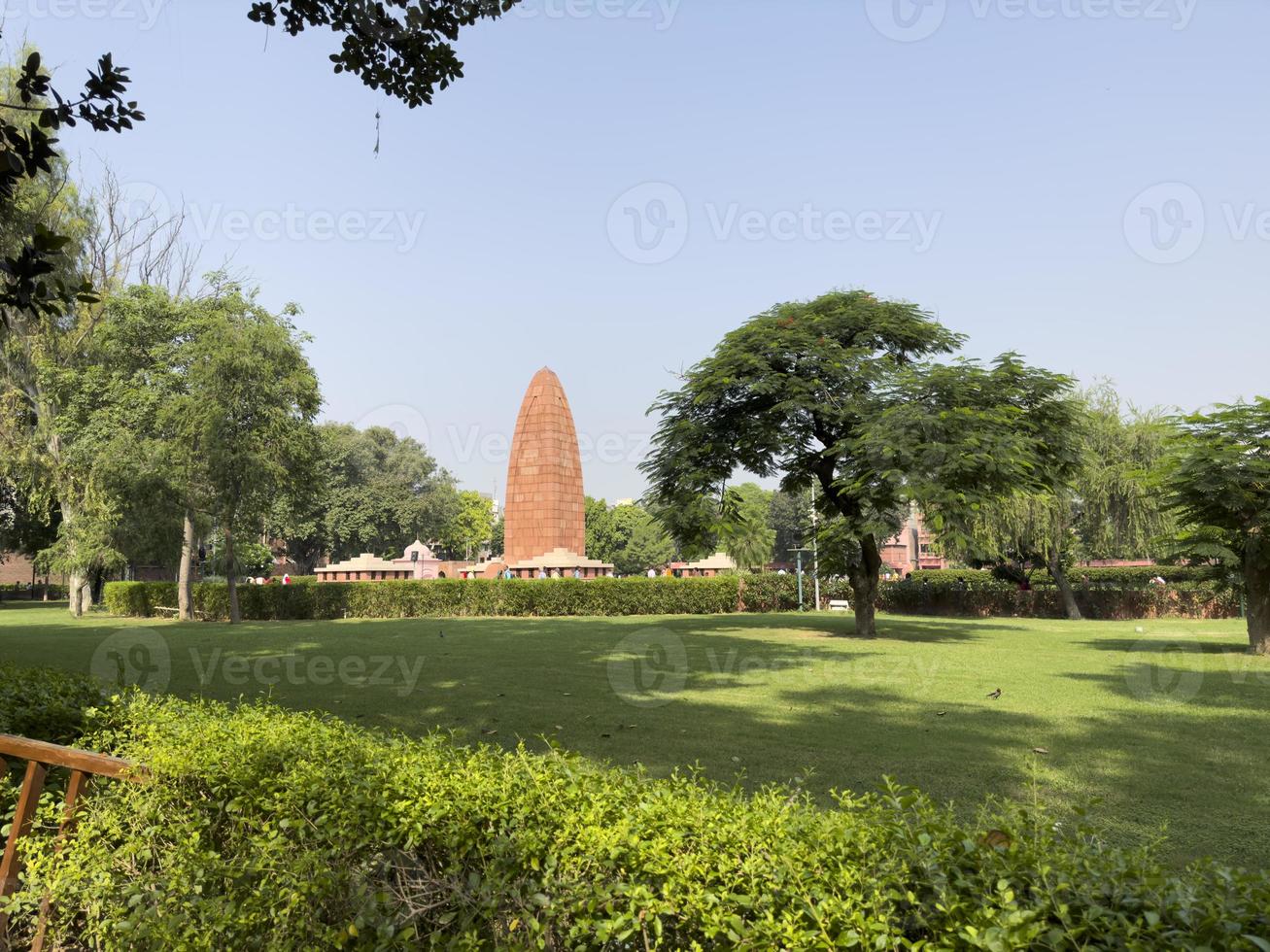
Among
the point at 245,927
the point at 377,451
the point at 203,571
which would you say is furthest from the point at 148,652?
the point at 377,451


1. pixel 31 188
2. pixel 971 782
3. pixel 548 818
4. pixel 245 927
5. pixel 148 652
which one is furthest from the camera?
pixel 31 188

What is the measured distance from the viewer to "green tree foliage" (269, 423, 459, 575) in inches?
2616

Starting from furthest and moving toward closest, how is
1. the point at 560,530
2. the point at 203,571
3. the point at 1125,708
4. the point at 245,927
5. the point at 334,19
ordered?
the point at 203,571 < the point at 560,530 < the point at 1125,708 < the point at 334,19 < the point at 245,927

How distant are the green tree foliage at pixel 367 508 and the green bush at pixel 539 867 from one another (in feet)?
200

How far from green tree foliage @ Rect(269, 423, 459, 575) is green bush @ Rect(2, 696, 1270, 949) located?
6085 cm

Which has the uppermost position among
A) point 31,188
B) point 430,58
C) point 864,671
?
point 31,188

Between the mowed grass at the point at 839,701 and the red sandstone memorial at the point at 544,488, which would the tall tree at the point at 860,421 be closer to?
the mowed grass at the point at 839,701

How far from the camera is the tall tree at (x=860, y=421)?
17062mm

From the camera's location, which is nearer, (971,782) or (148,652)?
(971,782)

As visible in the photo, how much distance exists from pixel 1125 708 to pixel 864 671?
410cm

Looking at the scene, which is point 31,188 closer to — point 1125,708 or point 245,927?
point 245,927

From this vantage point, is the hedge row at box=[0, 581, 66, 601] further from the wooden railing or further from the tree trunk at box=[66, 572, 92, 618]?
the wooden railing

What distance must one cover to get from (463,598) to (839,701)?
24200mm

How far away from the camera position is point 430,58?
22.4 ft
